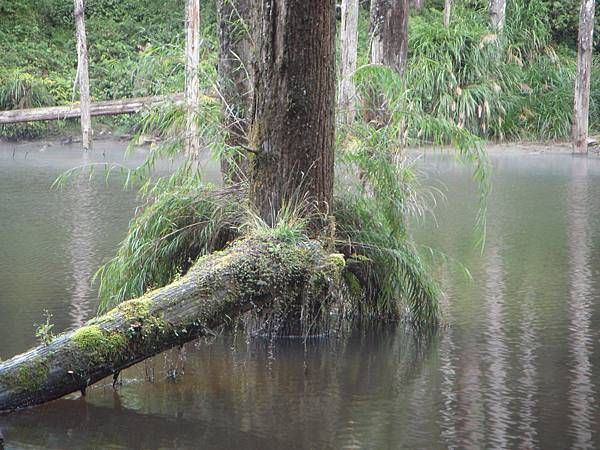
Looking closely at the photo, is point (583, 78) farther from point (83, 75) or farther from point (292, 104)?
point (292, 104)

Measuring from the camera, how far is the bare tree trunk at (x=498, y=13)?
24094mm

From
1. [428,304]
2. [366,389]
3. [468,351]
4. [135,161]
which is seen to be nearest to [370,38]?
[428,304]

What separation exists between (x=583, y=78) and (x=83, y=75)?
1099cm

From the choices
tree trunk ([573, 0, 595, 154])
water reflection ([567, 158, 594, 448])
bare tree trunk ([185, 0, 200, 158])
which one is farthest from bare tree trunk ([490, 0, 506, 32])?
bare tree trunk ([185, 0, 200, 158])

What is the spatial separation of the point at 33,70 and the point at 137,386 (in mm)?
21000

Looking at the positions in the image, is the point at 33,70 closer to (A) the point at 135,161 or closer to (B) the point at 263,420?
(A) the point at 135,161

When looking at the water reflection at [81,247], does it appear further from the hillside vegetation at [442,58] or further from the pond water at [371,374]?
the hillside vegetation at [442,58]

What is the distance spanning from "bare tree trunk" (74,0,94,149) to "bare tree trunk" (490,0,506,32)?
974cm

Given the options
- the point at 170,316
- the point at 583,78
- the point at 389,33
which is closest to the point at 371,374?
the point at 170,316

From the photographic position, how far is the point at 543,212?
1386 centimetres

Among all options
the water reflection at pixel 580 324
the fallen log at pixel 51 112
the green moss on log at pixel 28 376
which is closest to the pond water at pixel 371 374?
the water reflection at pixel 580 324

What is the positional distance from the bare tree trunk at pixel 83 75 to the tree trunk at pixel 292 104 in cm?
1587

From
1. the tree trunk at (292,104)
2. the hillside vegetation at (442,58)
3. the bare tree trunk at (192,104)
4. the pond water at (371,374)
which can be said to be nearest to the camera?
the pond water at (371,374)

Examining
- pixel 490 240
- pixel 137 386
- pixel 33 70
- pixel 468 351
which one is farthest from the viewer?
pixel 33 70
